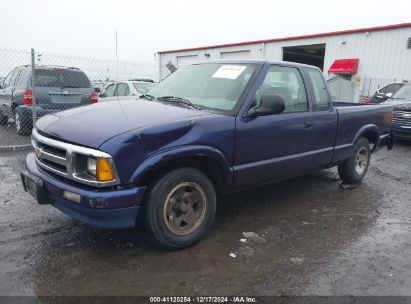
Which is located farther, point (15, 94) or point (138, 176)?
point (15, 94)

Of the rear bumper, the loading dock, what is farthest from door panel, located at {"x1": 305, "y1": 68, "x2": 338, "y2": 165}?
the loading dock

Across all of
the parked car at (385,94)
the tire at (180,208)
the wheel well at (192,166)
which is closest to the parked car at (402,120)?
the parked car at (385,94)

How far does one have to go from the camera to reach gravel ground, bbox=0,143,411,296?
2.84m

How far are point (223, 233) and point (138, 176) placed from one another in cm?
133

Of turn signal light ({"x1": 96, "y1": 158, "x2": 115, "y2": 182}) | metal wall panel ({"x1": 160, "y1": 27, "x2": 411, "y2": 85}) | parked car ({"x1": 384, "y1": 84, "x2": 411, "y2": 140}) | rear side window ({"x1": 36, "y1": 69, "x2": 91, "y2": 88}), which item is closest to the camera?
turn signal light ({"x1": 96, "y1": 158, "x2": 115, "y2": 182})

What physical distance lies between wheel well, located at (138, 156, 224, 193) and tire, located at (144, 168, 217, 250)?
6 centimetres

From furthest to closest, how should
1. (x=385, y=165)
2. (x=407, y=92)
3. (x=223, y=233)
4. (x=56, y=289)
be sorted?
(x=407, y=92) → (x=385, y=165) → (x=223, y=233) → (x=56, y=289)

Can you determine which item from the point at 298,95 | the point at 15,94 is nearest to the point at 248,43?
the point at 15,94

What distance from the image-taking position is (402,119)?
9469 millimetres

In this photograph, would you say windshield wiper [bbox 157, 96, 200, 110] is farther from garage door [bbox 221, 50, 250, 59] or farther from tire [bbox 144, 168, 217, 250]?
garage door [bbox 221, 50, 250, 59]

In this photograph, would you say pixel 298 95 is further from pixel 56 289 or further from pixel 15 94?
pixel 15 94

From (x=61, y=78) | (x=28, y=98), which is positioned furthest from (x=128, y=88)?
(x=28, y=98)

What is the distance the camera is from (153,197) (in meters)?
3.05

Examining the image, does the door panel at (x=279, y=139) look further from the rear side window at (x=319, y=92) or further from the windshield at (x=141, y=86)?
the windshield at (x=141, y=86)
